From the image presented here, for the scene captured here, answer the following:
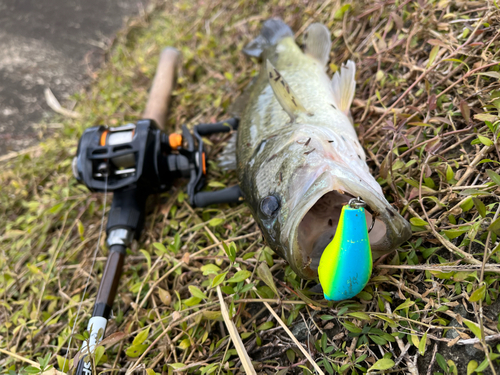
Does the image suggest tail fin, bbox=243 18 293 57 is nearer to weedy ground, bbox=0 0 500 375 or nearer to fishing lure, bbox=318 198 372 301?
weedy ground, bbox=0 0 500 375

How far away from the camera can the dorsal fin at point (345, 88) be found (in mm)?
2320

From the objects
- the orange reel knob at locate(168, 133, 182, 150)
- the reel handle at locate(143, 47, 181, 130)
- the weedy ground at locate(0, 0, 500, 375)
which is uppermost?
the reel handle at locate(143, 47, 181, 130)

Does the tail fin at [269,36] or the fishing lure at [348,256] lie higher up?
the tail fin at [269,36]

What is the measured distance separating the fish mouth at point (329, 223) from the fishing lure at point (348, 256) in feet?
0.27

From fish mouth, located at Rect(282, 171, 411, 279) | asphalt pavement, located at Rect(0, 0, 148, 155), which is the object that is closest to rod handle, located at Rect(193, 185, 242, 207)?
fish mouth, located at Rect(282, 171, 411, 279)

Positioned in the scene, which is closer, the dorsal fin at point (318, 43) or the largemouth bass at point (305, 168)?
the largemouth bass at point (305, 168)

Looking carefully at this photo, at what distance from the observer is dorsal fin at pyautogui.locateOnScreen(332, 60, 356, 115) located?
7.61ft

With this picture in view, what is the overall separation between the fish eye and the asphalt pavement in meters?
4.09

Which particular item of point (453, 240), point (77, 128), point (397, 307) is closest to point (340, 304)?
point (397, 307)

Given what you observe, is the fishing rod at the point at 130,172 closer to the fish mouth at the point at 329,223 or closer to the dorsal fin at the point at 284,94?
the dorsal fin at the point at 284,94

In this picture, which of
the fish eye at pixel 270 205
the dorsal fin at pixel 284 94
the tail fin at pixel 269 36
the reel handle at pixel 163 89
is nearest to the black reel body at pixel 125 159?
the reel handle at pixel 163 89

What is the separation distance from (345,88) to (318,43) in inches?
30.3

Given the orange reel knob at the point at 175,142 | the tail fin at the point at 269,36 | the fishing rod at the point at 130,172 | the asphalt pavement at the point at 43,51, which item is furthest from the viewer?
the asphalt pavement at the point at 43,51

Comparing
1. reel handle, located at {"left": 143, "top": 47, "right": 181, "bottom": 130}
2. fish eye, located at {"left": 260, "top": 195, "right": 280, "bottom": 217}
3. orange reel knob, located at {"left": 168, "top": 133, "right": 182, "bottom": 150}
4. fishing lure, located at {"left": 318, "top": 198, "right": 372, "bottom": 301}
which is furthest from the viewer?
reel handle, located at {"left": 143, "top": 47, "right": 181, "bottom": 130}
